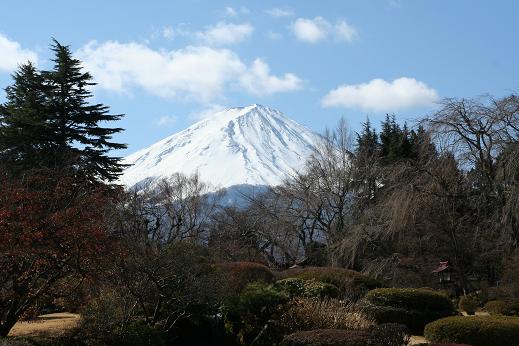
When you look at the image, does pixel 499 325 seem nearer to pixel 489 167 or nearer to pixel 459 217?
pixel 489 167

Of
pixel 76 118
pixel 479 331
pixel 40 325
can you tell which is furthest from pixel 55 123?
pixel 479 331

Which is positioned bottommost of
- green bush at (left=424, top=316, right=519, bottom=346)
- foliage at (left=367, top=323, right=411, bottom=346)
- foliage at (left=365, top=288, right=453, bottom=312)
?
green bush at (left=424, top=316, right=519, bottom=346)

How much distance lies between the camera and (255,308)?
13.9m

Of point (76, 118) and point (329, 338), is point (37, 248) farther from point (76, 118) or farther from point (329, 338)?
point (76, 118)

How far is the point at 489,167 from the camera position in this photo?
23.5 meters

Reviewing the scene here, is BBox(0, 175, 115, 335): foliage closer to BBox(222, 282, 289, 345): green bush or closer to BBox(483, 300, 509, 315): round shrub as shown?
BBox(222, 282, 289, 345): green bush

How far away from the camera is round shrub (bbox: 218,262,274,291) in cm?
1781

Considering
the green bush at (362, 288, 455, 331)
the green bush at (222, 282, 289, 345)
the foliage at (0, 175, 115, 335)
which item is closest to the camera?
the foliage at (0, 175, 115, 335)

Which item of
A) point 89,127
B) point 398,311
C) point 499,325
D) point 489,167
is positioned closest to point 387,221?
point 489,167

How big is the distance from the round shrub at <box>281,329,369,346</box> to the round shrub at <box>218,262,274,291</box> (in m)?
6.57

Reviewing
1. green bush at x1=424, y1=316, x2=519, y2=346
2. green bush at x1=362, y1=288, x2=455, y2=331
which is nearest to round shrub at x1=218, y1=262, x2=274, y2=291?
green bush at x1=362, y1=288, x2=455, y2=331

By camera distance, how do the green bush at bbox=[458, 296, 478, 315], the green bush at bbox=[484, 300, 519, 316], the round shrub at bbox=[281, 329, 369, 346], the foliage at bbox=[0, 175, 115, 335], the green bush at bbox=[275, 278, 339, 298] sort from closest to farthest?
the round shrub at bbox=[281, 329, 369, 346]
the foliage at bbox=[0, 175, 115, 335]
the green bush at bbox=[275, 278, 339, 298]
the green bush at bbox=[484, 300, 519, 316]
the green bush at bbox=[458, 296, 478, 315]

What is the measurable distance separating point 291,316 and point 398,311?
5.22 meters

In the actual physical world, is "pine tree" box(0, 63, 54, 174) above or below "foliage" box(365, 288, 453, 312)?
above
